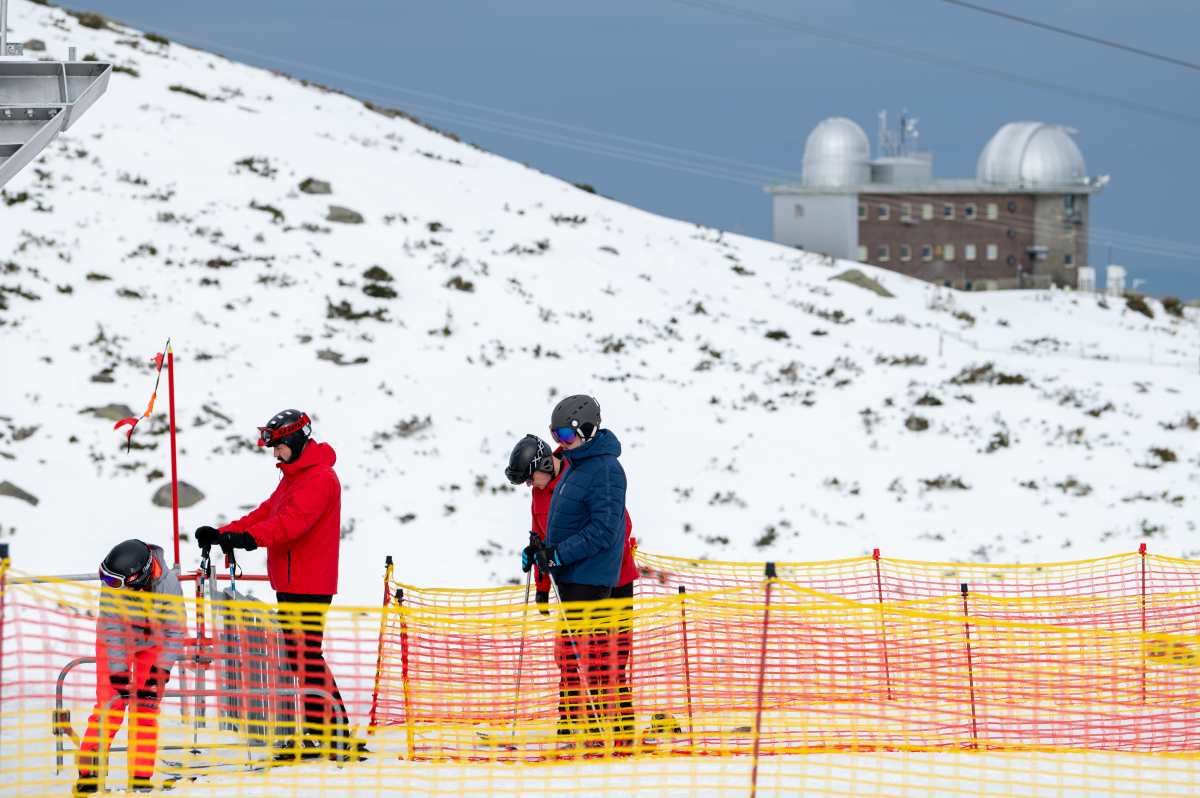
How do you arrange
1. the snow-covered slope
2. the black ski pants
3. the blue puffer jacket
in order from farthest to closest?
the snow-covered slope, the blue puffer jacket, the black ski pants

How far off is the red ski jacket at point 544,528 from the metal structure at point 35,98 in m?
3.78

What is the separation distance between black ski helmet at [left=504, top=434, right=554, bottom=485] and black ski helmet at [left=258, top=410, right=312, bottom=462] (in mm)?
1211

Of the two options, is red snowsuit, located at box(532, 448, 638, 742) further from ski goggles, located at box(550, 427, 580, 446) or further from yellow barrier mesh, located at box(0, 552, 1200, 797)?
ski goggles, located at box(550, 427, 580, 446)

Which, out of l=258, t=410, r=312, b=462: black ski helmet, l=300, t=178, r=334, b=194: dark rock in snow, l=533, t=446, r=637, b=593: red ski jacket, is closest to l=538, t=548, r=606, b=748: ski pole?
l=533, t=446, r=637, b=593: red ski jacket

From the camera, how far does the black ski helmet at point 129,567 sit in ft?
16.4

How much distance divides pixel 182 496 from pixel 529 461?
919cm

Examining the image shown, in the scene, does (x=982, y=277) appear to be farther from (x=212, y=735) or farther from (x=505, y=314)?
(x=212, y=735)

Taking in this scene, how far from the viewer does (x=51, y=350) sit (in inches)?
693

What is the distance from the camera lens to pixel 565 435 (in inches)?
223

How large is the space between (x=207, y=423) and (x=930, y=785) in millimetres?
13477

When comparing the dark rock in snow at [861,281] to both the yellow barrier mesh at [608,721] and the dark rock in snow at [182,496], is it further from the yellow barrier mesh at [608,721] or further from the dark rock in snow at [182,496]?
the yellow barrier mesh at [608,721]

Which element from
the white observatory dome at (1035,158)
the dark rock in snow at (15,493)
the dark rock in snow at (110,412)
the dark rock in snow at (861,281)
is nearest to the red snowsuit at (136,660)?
the dark rock in snow at (15,493)

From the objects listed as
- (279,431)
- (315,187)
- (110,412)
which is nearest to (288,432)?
(279,431)

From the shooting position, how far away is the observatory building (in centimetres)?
5831
